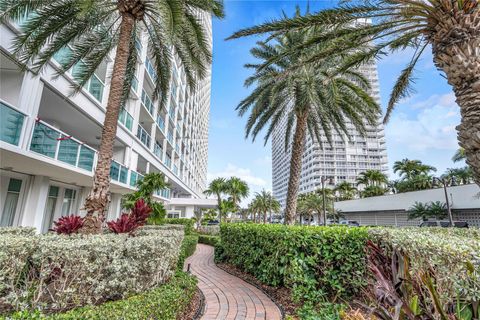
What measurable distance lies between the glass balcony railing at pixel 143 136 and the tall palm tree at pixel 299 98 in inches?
367

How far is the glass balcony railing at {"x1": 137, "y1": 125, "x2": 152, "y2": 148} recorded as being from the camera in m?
18.7

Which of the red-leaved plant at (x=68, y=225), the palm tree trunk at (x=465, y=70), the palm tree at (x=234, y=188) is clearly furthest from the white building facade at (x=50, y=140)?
the palm tree at (x=234, y=188)

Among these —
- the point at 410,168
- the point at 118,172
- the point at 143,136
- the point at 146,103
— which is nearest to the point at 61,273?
the point at 118,172

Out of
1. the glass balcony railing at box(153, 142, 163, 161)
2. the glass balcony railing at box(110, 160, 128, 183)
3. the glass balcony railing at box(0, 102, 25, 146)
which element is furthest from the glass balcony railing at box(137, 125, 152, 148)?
the glass balcony railing at box(0, 102, 25, 146)

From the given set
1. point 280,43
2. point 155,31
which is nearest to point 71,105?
point 155,31

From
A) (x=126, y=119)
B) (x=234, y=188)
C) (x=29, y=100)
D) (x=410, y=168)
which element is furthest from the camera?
(x=410, y=168)

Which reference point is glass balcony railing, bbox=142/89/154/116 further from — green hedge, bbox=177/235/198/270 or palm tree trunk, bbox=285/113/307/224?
palm tree trunk, bbox=285/113/307/224

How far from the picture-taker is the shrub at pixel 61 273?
3.31m

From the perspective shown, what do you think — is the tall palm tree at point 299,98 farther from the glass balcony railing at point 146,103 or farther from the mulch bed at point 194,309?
the glass balcony railing at point 146,103

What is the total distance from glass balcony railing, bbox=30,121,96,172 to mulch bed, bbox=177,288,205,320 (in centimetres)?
718

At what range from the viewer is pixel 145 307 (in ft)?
11.6

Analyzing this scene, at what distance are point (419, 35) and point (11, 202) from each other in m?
15.4

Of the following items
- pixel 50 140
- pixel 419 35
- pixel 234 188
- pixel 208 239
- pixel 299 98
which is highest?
pixel 299 98

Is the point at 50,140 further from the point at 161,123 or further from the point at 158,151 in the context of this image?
the point at 161,123
